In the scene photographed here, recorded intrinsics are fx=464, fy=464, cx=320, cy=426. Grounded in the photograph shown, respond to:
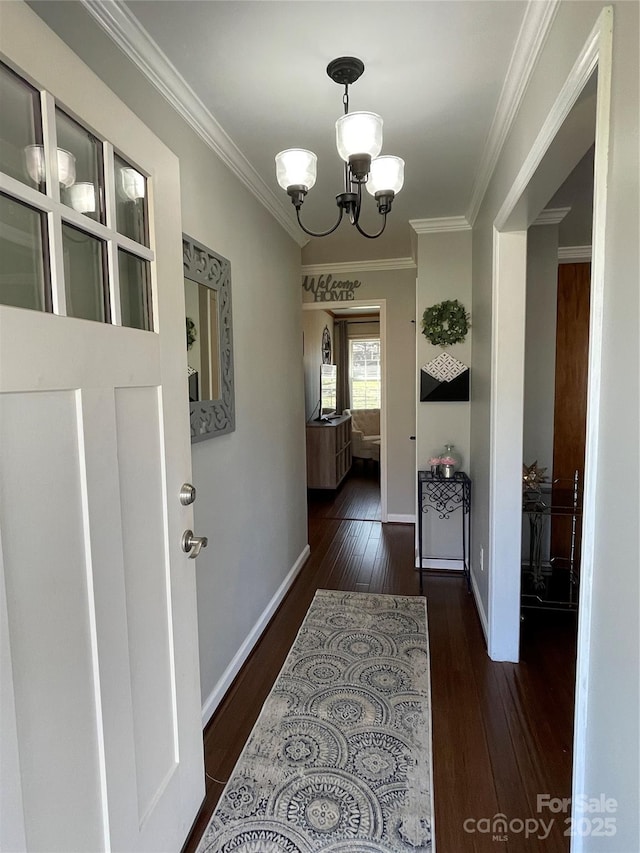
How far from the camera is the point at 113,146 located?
3.54 feet

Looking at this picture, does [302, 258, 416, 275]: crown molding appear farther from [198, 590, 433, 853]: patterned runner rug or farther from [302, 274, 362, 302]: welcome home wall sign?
[198, 590, 433, 853]: patterned runner rug

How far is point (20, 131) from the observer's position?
2.75 ft

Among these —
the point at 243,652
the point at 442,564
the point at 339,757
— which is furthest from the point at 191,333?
the point at 442,564

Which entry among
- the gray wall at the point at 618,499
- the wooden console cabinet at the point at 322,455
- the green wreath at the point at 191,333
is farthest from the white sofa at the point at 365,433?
the gray wall at the point at 618,499

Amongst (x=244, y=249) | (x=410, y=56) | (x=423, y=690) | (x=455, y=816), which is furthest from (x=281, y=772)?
(x=410, y=56)

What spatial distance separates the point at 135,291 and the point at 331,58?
43.6 inches

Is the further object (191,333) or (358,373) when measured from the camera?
(358,373)

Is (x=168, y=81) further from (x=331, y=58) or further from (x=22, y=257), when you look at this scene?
(x=22, y=257)

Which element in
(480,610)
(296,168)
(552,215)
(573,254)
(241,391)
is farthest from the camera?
(573,254)

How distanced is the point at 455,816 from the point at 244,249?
2.54 m

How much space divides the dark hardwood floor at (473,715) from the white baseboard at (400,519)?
3.95 feet

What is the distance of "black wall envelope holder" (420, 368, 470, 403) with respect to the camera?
11.2 feet

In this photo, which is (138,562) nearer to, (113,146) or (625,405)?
(113,146)

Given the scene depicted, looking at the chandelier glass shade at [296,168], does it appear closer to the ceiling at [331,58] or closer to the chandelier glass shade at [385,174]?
the chandelier glass shade at [385,174]
